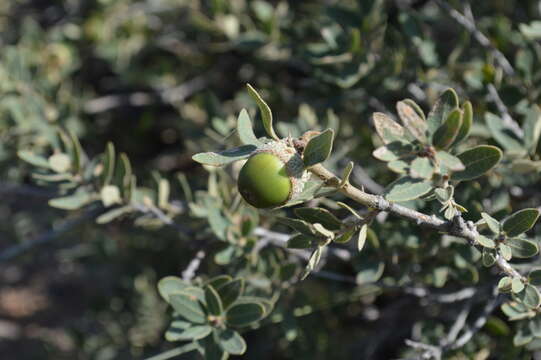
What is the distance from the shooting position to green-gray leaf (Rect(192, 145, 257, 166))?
1093 mm

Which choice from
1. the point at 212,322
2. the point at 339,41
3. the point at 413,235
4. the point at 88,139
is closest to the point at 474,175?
the point at 413,235

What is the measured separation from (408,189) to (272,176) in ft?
1.08

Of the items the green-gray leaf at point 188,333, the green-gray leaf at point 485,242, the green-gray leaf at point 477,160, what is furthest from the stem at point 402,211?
the green-gray leaf at point 188,333

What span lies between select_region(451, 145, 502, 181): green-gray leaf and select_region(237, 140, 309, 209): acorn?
391 mm

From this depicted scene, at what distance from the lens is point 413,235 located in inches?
68.0

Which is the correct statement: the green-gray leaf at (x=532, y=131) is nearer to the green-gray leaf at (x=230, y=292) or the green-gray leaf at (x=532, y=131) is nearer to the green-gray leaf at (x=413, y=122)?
the green-gray leaf at (x=413, y=122)

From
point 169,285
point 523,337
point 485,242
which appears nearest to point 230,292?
point 169,285

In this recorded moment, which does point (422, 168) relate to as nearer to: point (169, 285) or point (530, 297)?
point (530, 297)

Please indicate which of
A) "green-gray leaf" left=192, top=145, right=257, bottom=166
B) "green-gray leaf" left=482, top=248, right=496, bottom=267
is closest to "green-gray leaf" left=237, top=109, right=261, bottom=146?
"green-gray leaf" left=192, top=145, right=257, bottom=166

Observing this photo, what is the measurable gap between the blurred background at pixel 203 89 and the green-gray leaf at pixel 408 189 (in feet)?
2.46

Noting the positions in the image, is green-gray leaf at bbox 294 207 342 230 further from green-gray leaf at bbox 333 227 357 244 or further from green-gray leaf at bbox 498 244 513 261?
green-gray leaf at bbox 498 244 513 261

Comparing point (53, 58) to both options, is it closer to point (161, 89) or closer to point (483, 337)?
point (161, 89)

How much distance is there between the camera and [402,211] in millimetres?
1202

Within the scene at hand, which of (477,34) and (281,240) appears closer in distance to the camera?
(281,240)
